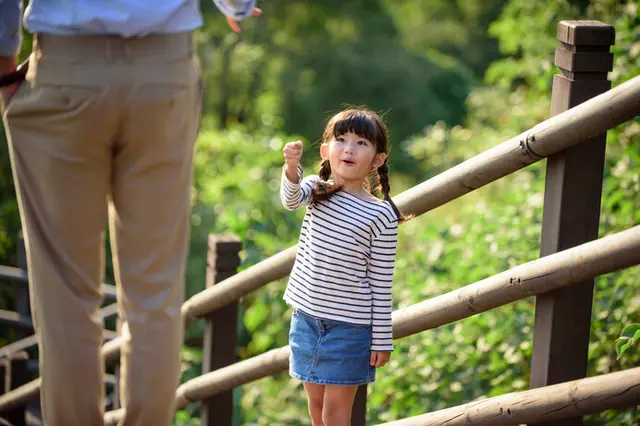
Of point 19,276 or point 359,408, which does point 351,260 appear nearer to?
point 359,408

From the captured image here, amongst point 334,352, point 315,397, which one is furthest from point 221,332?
point 334,352

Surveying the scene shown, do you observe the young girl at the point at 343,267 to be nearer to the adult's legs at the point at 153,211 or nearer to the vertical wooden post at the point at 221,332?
the adult's legs at the point at 153,211

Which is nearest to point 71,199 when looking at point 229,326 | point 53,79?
point 53,79

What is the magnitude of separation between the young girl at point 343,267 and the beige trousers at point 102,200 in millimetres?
463

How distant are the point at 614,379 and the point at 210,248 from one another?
1.82 metres

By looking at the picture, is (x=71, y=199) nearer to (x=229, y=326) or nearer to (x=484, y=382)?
(x=229, y=326)

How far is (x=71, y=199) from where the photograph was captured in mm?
1988

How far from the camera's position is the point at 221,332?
344cm

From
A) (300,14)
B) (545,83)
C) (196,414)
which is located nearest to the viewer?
(545,83)

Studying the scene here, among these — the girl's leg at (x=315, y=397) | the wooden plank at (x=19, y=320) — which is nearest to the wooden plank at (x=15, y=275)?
the wooden plank at (x=19, y=320)

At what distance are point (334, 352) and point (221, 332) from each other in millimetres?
1027

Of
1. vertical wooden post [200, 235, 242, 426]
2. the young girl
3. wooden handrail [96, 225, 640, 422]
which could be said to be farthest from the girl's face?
vertical wooden post [200, 235, 242, 426]

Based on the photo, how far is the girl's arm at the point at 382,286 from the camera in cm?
248

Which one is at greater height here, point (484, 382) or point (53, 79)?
point (53, 79)
